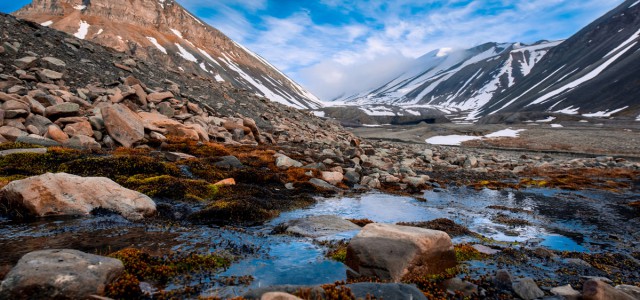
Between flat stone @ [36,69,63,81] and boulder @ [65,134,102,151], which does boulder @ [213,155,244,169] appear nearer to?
boulder @ [65,134,102,151]

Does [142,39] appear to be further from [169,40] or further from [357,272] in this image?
[357,272]

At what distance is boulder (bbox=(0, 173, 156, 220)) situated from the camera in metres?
9.76

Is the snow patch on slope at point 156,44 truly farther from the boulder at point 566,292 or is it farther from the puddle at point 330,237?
the boulder at point 566,292

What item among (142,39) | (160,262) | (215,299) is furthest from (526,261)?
(142,39)

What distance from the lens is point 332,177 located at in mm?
21031

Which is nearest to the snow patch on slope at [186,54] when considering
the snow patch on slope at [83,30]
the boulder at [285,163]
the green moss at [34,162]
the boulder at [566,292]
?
the snow patch on slope at [83,30]

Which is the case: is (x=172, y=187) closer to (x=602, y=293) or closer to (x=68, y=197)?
(x=68, y=197)

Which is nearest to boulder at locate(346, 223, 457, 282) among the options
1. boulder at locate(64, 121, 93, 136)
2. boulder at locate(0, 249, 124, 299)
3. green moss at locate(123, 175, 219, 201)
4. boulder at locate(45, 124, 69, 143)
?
boulder at locate(0, 249, 124, 299)

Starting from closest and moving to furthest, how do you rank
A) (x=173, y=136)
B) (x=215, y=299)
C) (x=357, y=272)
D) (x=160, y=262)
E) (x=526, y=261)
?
(x=215, y=299) < (x=160, y=262) < (x=357, y=272) < (x=526, y=261) < (x=173, y=136)

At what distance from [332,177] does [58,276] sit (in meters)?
16.4

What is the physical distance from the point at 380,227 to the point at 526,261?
4184 mm

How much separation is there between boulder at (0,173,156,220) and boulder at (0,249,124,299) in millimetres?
4769

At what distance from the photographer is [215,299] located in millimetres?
5758

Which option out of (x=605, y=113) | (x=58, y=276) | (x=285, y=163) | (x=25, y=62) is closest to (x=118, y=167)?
(x=285, y=163)
